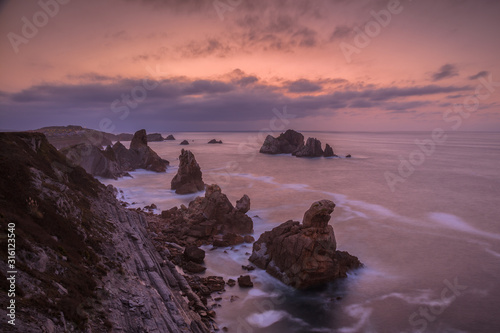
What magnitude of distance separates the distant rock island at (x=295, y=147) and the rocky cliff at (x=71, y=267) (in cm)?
11939

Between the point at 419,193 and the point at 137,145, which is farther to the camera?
the point at 137,145

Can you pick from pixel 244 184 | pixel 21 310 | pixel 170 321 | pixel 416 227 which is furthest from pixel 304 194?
pixel 21 310

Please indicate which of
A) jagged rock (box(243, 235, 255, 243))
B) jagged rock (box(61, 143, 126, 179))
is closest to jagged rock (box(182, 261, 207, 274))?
jagged rock (box(243, 235, 255, 243))

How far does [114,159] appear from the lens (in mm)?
74750

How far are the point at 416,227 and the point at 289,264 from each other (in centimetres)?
2805

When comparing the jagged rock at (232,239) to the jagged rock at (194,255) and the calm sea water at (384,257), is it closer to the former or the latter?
the calm sea water at (384,257)

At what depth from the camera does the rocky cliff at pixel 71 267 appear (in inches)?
376

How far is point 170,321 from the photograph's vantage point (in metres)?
13.5

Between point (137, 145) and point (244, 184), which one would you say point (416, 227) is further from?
point (137, 145)

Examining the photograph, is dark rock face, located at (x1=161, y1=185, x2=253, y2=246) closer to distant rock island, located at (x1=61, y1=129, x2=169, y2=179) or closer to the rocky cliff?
the rocky cliff

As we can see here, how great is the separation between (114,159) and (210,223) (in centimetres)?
5281

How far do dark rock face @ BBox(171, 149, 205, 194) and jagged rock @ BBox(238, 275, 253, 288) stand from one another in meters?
33.4

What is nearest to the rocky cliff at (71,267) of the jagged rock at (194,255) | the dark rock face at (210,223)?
the jagged rock at (194,255)

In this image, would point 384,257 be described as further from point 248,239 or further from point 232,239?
point 232,239
